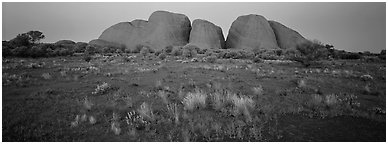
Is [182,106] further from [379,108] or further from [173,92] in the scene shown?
[379,108]

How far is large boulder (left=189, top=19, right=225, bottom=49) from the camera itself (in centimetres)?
4775

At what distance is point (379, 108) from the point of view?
→ 639cm

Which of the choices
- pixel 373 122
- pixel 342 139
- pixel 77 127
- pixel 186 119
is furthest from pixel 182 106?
pixel 373 122

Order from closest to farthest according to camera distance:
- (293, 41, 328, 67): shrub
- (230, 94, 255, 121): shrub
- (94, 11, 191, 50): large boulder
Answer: (230, 94, 255, 121): shrub < (293, 41, 328, 67): shrub < (94, 11, 191, 50): large boulder

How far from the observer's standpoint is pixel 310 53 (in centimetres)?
1966

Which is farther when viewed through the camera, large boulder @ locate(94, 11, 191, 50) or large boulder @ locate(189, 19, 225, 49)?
large boulder @ locate(94, 11, 191, 50)

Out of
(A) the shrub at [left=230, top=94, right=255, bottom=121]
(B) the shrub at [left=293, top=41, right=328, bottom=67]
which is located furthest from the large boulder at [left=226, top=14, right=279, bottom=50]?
(A) the shrub at [left=230, top=94, right=255, bottom=121]

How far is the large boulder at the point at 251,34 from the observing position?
159ft

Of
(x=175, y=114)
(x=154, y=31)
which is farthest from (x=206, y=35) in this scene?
(x=175, y=114)

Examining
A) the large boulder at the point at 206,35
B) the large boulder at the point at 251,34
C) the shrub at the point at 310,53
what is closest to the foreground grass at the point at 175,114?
the shrub at the point at 310,53

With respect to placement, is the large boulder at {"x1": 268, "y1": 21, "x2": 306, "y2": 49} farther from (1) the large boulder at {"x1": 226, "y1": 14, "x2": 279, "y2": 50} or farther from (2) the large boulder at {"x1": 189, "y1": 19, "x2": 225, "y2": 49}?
(2) the large boulder at {"x1": 189, "y1": 19, "x2": 225, "y2": 49}

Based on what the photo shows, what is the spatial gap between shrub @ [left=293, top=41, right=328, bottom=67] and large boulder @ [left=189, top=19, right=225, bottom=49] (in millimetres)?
26851

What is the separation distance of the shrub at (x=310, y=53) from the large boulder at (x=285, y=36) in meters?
31.3

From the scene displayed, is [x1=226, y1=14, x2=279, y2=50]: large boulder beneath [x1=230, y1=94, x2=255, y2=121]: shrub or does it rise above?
above
